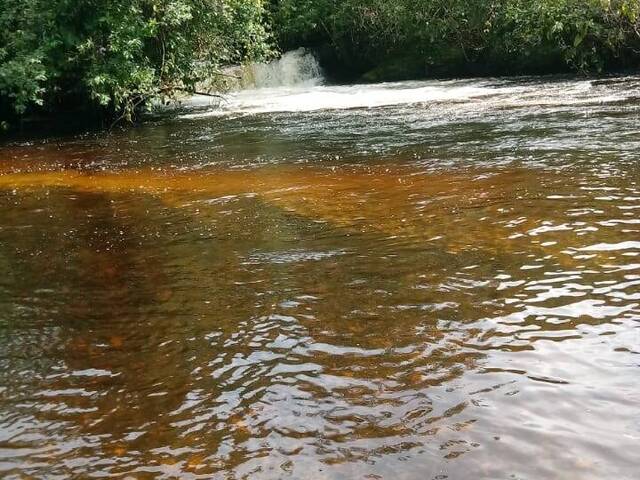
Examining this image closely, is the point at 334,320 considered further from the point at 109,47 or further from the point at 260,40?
the point at 260,40

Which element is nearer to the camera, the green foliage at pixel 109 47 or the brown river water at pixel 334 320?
the brown river water at pixel 334 320

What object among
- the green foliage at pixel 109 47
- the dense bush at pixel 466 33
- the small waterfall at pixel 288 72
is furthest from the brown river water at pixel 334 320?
the small waterfall at pixel 288 72

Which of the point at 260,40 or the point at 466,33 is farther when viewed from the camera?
the point at 466,33

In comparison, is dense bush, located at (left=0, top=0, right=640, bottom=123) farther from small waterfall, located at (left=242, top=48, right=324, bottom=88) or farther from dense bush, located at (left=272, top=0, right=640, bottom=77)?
small waterfall, located at (left=242, top=48, right=324, bottom=88)

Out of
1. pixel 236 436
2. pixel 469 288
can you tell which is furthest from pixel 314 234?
pixel 236 436

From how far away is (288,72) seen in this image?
2670 cm

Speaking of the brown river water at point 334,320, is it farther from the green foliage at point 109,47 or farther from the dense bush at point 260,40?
the dense bush at point 260,40

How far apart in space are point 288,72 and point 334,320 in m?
22.9

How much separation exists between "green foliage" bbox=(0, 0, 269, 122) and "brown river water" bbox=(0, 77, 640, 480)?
5.88m

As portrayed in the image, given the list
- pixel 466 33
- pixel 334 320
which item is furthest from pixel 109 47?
pixel 466 33

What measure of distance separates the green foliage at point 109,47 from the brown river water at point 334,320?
588 cm

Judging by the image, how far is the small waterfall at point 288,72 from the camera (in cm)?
2541

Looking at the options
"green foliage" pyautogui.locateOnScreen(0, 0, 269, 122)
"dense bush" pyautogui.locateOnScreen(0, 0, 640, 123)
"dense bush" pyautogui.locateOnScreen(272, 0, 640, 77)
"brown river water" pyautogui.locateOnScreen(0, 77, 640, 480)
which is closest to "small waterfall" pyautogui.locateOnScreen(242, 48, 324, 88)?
"dense bush" pyautogui.locateOnScreen(0, 0, 640, 123)

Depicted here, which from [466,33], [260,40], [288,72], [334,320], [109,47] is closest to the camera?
[334,320]
